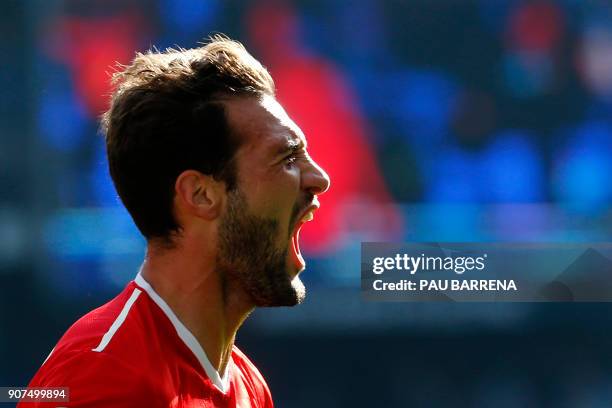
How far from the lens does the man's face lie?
173 centimetres

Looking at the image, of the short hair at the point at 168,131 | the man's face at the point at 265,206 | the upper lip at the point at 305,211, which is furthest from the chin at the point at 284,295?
the short hair at the point at 168,131

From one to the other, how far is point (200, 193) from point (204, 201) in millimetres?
17

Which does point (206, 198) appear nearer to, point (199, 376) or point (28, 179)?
point (199, 376)

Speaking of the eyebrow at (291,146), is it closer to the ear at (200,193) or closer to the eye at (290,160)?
the eye at (290,160)

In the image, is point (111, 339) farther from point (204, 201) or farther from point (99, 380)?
point (204, 201)

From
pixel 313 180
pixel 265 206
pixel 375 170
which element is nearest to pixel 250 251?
pixel 265 206

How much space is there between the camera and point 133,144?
5.70ft

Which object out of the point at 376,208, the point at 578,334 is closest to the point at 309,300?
the point at 376,208

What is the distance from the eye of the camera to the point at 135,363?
5.11 ft

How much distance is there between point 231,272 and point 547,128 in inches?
79.3

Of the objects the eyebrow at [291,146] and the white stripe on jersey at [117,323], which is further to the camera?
the eyebrow at [291,146]

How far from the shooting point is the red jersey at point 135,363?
4.90 ft

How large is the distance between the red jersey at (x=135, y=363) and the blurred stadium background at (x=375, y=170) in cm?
152

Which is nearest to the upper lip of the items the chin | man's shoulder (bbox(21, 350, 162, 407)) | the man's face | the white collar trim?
the man's face
